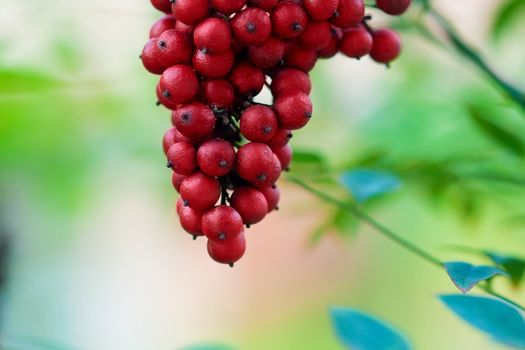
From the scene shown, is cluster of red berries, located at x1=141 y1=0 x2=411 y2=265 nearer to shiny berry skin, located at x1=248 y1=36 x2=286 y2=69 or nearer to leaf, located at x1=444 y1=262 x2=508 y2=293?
shiny berry skin, located at x1=248 y1=36 x2=286 y2=69

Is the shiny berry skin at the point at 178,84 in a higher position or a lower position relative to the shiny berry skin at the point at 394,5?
lower

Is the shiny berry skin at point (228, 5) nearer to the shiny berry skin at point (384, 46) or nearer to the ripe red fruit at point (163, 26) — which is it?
the ripe red fruit at point (163, 26)

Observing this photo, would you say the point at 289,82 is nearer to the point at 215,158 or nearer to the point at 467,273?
the point at 215,158

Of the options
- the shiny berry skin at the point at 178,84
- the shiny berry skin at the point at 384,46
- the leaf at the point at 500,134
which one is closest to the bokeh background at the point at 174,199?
the leaf at the point at 500,134

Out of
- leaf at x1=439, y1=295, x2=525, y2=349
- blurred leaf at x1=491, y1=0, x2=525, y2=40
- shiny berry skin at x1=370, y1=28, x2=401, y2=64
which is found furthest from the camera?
blurred leaf at x1=491, y1=0, x2=525, y2=40

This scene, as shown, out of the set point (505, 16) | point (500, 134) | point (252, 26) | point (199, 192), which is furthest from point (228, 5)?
point (505, 16)

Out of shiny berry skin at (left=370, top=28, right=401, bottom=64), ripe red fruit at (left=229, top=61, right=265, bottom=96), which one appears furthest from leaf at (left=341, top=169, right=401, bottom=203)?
ripe red fruit at (left=229, top=61, right=265, bottom=96)
